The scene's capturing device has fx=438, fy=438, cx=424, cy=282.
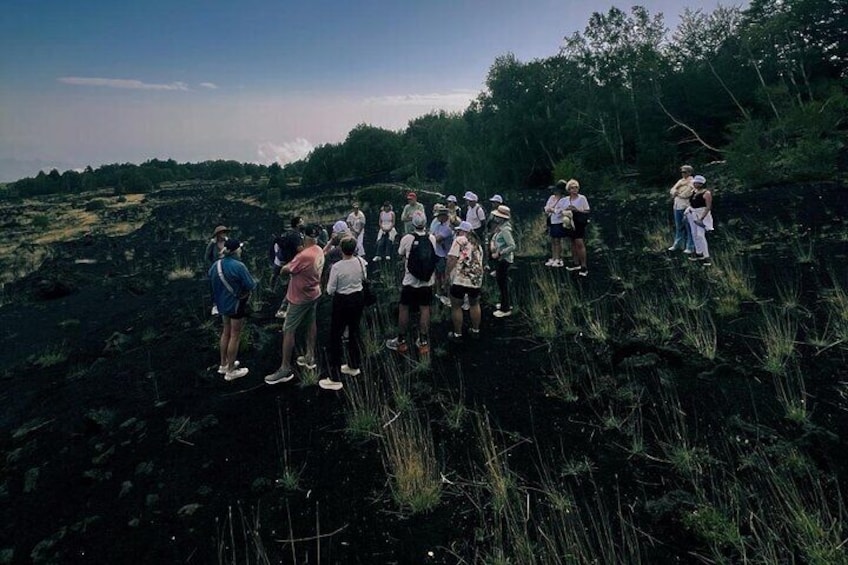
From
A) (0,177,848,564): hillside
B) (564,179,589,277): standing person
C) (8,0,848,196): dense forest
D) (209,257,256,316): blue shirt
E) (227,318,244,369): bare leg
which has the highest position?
(8,0,848,196): dense forest

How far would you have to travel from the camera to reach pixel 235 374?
6.93m

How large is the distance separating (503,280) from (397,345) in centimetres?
232

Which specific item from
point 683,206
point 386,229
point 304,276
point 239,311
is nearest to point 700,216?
point 683,206

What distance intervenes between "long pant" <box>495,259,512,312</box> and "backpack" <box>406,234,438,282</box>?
1763mm

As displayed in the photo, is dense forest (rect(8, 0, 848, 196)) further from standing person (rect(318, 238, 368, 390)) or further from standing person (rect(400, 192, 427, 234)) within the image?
standing person (rect(318, 238, 368, 390))

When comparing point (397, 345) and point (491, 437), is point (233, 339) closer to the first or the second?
point (397, 345)

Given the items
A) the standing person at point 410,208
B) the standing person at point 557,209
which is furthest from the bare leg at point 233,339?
the standing person at point 557,209

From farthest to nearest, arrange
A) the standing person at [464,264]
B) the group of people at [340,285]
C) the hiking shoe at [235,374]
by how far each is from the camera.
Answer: the hiking shoe at [235,374], the standing person at [464,264], the group of people at [340,285]

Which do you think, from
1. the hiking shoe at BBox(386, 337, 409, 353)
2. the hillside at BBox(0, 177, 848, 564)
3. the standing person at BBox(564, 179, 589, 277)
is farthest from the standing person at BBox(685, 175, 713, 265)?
the hiking shoe at BBox(386, 337, 409, 353)

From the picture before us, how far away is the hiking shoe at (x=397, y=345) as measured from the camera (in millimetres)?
7072

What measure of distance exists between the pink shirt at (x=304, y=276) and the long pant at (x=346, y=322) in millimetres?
401

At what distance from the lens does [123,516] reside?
441 cm

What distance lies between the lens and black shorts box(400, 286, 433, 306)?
6594 millimetres

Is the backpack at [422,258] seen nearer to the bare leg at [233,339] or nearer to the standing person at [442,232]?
the standing person at [442,232]
